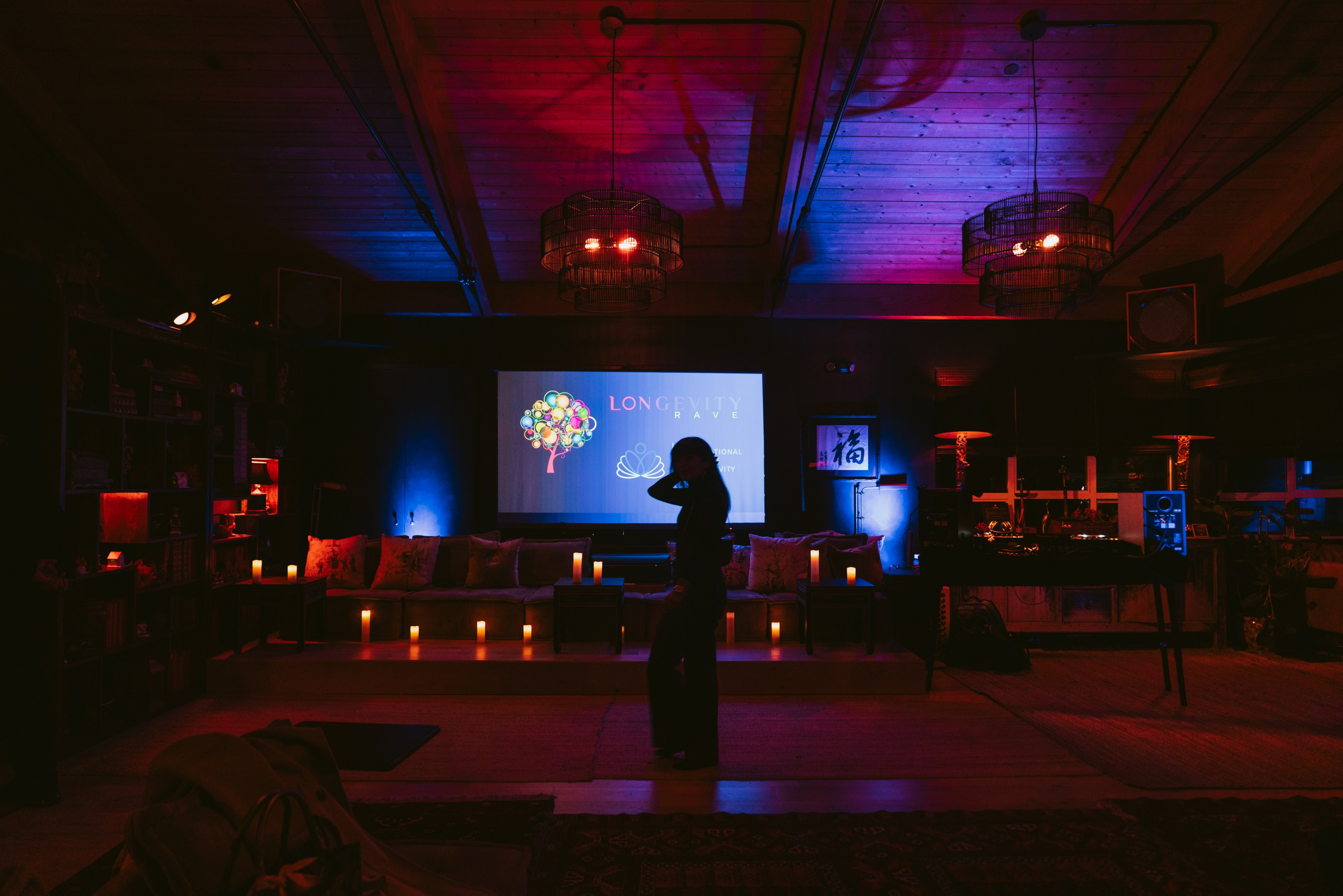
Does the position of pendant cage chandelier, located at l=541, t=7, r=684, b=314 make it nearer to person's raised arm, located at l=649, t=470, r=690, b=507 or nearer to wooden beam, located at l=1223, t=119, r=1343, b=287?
person's raised arm, located at l=649, t=470, r=690, b=507

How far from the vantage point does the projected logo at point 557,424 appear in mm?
7367

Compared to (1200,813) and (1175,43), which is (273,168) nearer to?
(1175,43)

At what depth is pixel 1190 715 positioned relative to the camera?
472 cm

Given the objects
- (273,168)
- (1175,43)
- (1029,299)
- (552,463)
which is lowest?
(552,463)

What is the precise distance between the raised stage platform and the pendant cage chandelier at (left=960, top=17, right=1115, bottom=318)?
281 cm

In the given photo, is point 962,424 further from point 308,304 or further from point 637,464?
point 308,304

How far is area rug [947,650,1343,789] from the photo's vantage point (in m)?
3.79

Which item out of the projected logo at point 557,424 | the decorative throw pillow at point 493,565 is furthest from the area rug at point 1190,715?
the projected logo at point 557,424

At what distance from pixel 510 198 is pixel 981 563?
4878mm

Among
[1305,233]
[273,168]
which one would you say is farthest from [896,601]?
[273,168]

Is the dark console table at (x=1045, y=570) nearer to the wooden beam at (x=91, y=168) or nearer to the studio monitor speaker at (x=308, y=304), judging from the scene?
the studio monitor speaker at (x=308, y=304)

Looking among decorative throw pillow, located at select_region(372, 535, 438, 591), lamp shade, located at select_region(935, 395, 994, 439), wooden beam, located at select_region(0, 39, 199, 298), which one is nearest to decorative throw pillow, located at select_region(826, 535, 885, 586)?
lamp shade, located at select_region(935, 395, 994, 439)

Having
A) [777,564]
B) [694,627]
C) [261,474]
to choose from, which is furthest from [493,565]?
[694,627]

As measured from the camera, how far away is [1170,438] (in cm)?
720
